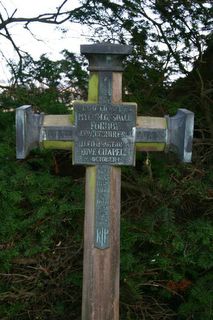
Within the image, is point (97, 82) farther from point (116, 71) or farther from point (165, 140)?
point (165, 140)

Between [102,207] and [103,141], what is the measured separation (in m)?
0.40

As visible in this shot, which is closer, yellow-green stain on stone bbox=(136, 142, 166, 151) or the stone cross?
the stone cross

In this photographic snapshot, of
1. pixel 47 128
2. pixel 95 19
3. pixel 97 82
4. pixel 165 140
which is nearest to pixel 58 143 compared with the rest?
pixel 47 128

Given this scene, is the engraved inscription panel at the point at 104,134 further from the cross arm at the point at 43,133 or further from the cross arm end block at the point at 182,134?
the cross arm end block at the point at 182,134

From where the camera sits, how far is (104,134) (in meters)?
3.16

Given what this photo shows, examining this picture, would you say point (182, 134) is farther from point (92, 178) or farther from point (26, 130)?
point (26, 130)

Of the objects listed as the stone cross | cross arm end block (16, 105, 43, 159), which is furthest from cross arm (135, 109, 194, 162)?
cross arm end block (16, 105, 43, 159)

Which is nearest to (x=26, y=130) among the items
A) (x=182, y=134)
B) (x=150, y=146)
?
(x=150, y=146)

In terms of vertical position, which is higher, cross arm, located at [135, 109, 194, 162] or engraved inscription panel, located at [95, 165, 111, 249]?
cross arm, located at [135, 109, 194, 162]

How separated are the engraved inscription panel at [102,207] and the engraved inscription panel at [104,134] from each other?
0.23 feet

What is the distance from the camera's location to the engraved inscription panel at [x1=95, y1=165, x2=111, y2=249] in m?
3.22

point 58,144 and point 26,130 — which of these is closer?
point 26,130

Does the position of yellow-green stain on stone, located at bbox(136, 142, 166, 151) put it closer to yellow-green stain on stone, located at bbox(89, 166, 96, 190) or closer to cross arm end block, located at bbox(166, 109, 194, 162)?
cross arm end block, located at bbox(166, 109, 194, 162)

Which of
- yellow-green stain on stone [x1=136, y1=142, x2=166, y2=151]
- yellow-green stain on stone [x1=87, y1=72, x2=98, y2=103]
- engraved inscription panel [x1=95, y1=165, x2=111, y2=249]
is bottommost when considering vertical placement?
engraved inscription panel [x1=95, y1=165, x2=111, y2=249]
